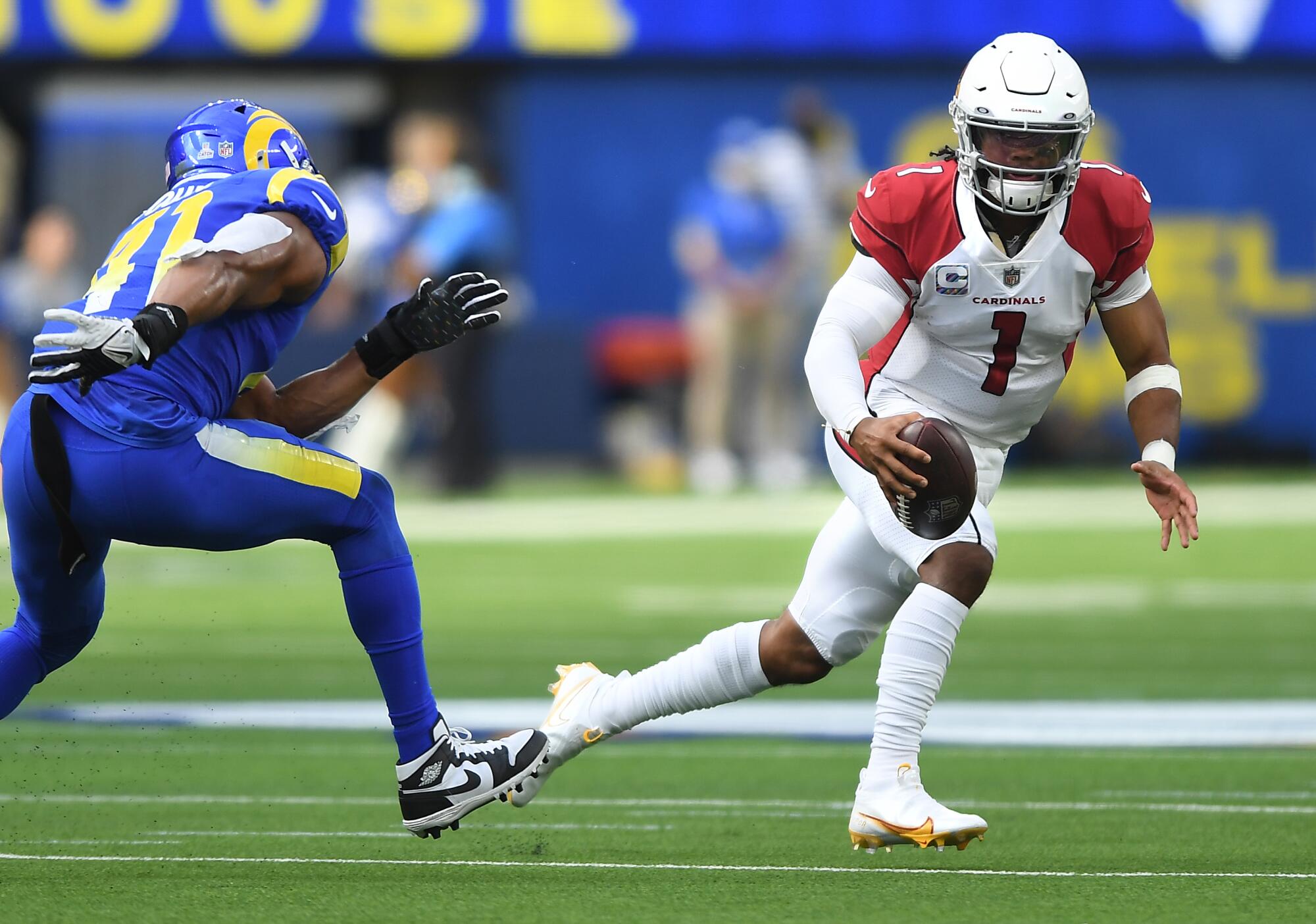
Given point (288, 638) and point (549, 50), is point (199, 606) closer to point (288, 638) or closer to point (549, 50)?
point (288, 638)

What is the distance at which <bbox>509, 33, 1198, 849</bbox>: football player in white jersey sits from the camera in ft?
15.0

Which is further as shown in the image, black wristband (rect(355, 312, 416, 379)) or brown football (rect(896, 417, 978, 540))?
black wristband (rect(355, 312, 416, 379))

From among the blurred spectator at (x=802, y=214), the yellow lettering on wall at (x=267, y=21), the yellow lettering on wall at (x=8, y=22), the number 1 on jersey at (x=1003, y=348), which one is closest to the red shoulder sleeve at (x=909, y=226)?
the number 1 on jersey at (x=1003, y=348)

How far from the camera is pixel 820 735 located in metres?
6.44

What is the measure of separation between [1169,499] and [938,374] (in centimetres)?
59

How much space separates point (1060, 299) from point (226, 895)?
2044mm

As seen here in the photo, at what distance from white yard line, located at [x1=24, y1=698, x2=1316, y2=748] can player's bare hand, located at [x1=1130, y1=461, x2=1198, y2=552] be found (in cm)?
172

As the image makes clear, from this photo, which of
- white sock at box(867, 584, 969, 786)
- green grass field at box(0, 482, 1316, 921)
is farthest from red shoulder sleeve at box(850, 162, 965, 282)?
green grass field at box(0, 482, 1316, 921)

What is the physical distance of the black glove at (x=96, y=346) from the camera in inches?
160

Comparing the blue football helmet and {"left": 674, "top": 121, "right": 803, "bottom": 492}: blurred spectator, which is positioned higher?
{"left": 674, "top": 121, "right": 803, "bottom": 492}: blurred spectator

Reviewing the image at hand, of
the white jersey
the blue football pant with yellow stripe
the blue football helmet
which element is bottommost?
the blue football pant with yellow stripe

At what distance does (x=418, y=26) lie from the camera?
57.8 feet

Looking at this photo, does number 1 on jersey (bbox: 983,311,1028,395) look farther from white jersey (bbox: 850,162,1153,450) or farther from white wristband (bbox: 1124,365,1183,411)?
white wristband (bbox: 1124,365,1183,411)

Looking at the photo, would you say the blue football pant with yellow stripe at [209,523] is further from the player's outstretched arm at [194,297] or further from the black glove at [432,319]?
the black glove at [432,319]
